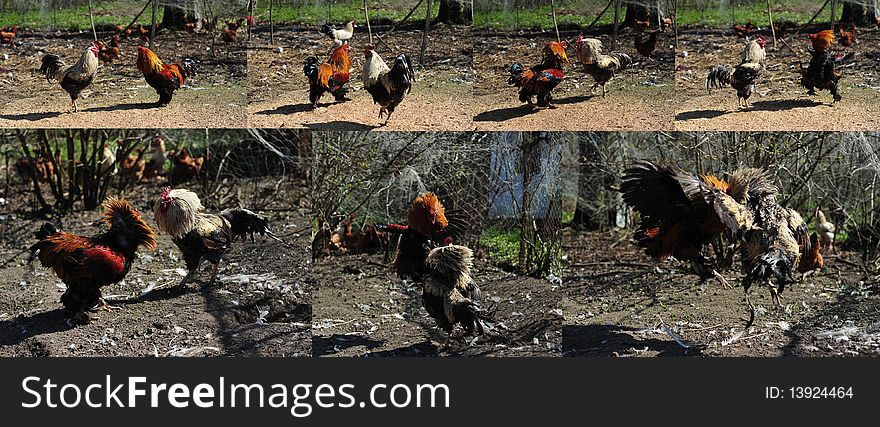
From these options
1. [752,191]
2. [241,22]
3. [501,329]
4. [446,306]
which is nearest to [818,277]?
[752,191]

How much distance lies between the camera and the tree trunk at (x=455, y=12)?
7.68 m

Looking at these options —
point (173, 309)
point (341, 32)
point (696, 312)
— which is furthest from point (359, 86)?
point (696, 312)

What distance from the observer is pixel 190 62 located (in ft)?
25.1

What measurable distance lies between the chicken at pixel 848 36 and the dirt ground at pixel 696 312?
2.11m

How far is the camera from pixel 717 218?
16.8ft

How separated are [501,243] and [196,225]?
2.53 metres

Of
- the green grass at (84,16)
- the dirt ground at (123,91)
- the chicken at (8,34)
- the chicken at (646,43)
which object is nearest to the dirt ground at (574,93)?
the chicken at (646,43)

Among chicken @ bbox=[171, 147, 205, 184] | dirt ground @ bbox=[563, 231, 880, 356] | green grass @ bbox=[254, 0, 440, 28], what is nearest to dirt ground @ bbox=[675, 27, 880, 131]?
dirt ground @ bbox=[563, 231, 880, 356]

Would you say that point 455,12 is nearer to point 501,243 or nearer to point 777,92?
point 501,243

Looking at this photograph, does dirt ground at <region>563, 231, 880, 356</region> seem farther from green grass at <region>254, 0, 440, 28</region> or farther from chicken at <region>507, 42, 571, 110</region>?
green grass at <region>254, 0, 440, 28</region>

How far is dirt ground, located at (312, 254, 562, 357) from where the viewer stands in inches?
221

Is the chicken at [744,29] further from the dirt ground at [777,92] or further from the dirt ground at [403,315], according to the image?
the dirt ground at [403,315]

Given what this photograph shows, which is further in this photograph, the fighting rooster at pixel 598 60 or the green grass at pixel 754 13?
the green grass at pixel 754 13

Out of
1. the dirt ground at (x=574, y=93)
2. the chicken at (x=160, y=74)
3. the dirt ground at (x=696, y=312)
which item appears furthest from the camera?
the chicken at (x=160, y=74)
